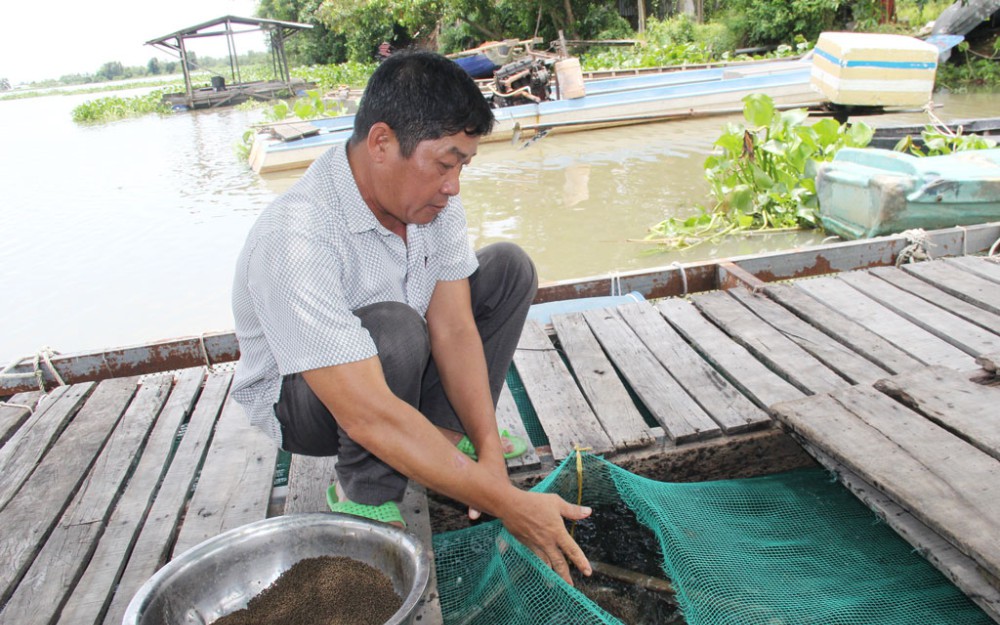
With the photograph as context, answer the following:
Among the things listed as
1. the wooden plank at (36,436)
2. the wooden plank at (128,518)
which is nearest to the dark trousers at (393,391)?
the wooden plank at (128,518)

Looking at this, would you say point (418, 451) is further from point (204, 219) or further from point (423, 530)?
point (204, 219)

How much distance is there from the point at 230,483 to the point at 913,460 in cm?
159

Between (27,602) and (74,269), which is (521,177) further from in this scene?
(27,602)

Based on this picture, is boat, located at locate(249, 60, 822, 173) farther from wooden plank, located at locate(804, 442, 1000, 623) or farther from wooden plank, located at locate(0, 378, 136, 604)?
wooden plank, located at locate(804, 442, 1000, 623)

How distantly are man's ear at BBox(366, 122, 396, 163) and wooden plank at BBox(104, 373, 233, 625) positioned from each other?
0.98m

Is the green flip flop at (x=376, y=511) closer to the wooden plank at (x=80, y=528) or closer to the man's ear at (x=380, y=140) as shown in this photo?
the wooden plank at (x=80, y=528)

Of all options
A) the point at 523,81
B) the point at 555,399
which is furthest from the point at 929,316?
the point at 523,81

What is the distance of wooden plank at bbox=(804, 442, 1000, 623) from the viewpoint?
1282mm

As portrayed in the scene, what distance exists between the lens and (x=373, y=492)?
1490 millimetres

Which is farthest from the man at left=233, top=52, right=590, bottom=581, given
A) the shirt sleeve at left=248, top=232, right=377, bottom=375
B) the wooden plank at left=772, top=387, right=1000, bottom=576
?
the wooden plank at left=772, top=387, right=1000, bottom=576

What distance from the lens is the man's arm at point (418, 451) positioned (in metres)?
1.26

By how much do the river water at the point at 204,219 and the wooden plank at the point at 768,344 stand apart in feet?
5.16

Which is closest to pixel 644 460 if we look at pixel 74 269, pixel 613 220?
pixel 613 220

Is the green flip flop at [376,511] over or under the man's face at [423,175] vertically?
under
